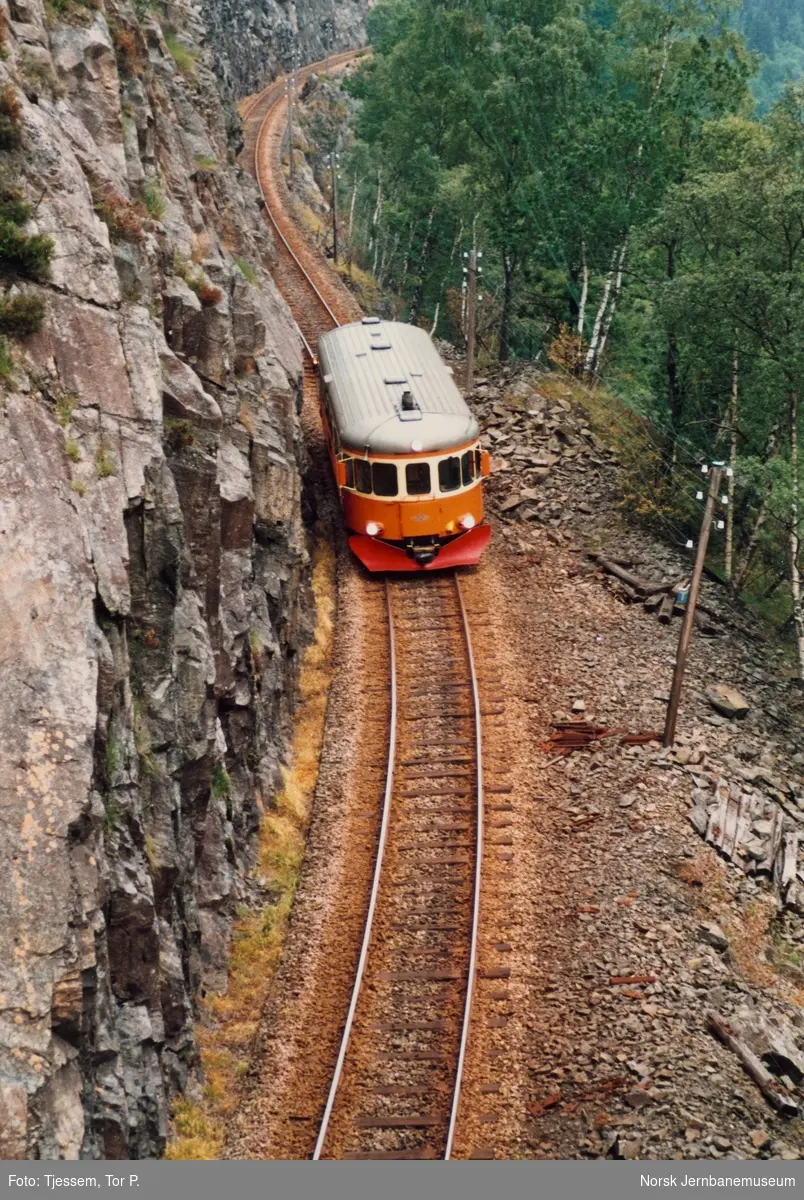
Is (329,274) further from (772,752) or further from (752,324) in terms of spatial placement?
(772,752)

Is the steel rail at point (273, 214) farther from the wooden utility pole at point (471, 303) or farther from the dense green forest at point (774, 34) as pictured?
the dense green forest at point (774, 34)

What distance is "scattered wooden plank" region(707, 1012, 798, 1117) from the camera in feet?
48.3

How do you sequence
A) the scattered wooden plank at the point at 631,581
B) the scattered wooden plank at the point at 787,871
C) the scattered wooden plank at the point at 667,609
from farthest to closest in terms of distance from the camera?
the scattered wooden plank at the point at 631,581 → the scattered wooden plank at the point at 667,609 → the scattered wooden plank at the point at 787,871

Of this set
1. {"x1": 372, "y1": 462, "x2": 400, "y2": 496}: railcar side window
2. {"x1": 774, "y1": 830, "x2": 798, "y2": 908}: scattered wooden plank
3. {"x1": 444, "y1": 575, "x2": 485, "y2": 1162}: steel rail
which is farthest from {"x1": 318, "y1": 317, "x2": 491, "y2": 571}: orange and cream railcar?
{"x1": 774, "y1": 830, "x2": 798, "y2": 908}: scattered wooden plank

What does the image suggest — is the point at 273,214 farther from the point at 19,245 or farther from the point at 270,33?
the point at 270,33

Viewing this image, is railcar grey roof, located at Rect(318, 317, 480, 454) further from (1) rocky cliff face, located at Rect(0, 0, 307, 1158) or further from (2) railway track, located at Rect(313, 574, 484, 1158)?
(2) railway track, located at Rect(313, 574, 484, 1158)

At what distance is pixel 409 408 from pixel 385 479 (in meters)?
1.89

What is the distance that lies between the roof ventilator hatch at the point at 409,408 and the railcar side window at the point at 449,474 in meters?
1.24

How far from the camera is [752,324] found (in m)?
28.3

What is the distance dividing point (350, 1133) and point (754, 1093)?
5.37 metres

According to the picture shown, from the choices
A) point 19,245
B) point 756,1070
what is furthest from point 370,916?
point 19,245

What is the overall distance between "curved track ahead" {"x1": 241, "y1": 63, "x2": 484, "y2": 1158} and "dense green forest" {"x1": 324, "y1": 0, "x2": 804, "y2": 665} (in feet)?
28.5

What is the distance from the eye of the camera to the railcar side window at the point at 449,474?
26.6 metres

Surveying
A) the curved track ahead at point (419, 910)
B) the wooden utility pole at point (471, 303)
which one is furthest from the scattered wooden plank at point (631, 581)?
the wooden utility pole at point (471, 303)
